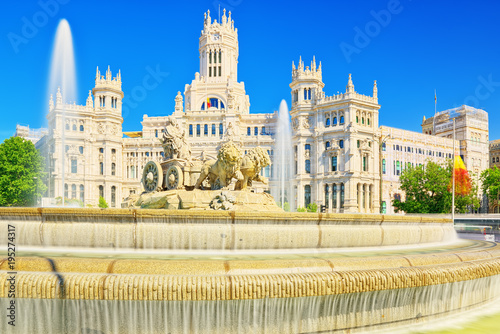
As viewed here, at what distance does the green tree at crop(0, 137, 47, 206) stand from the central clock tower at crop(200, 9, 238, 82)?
57498 mm

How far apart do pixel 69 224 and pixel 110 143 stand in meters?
78.4

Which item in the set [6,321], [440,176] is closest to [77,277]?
[6,321]

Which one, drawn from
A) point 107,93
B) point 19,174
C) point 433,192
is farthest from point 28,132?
point 433,192

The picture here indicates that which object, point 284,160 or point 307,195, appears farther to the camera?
point 284,160

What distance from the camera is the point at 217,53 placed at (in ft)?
337

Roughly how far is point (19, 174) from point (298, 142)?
4899 cm

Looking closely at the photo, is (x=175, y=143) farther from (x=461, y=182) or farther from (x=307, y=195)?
(x=307, y=195)

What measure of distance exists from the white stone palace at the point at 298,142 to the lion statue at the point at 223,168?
54.8m

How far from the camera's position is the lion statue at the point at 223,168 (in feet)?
46.6

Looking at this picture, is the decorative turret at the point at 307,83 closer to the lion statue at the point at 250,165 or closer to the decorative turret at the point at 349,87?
the decorative turret at the point at 349,87

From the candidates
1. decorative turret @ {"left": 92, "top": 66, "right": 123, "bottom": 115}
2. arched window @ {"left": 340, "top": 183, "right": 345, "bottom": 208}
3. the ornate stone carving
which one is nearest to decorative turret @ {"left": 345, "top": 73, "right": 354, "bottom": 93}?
arched window @ {"left": 340, "top": 183, "right": 345, "bottom": 208}

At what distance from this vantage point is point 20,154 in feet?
162

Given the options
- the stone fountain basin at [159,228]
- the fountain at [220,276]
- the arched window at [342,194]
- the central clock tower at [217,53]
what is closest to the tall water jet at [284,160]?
the arched window at [342,194]

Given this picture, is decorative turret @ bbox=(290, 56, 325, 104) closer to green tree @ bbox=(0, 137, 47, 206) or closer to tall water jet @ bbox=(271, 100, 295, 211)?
tall water jet @ bbox=(271, 100, 295, 211)
